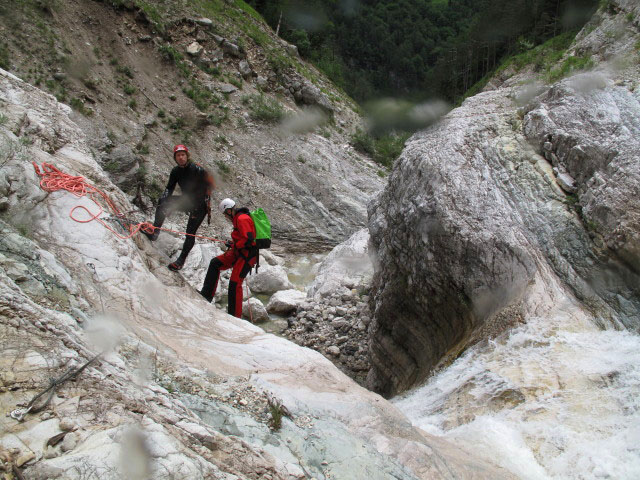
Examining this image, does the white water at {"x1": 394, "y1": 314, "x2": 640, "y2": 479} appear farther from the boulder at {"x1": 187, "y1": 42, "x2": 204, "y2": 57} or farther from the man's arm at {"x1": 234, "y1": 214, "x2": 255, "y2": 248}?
the boulder at {"x1": 187, "y1": 42, "x2": 204, "y2": 57}

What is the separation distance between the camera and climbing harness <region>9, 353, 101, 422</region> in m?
2.54

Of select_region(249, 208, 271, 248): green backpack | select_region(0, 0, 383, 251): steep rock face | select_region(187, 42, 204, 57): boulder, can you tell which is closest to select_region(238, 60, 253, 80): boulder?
select_region(0, 0, 383, 251): steep rock face

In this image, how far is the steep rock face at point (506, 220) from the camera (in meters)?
6.51

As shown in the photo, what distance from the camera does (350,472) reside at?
334 cm

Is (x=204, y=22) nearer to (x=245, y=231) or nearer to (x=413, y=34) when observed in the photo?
(x=413, y=34)

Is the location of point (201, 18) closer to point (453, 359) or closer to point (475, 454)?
point (453, 359)

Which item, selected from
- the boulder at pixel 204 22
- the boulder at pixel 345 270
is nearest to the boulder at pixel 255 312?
the boulder at pixel 345 270

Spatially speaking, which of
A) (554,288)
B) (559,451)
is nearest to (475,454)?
(559,451)

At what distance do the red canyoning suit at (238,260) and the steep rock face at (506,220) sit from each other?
3.10 metres

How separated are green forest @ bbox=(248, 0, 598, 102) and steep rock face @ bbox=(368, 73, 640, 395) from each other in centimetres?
1901

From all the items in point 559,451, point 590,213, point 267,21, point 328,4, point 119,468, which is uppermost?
point 328,4

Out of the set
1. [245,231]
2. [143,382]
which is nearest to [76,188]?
[245,231]

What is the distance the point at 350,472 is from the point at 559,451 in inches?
89.6

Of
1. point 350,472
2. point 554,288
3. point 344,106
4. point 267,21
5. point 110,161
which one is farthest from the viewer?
point 267,21
